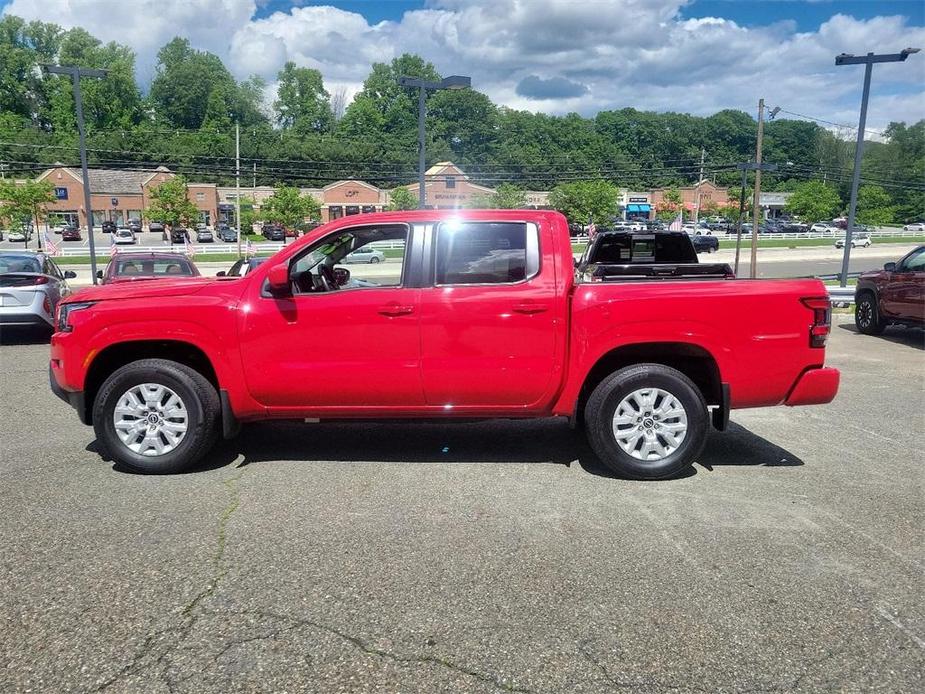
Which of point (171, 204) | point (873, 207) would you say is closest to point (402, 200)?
point (171, 204)

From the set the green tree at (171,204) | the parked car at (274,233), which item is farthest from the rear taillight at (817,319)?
the green tree at (171,204)

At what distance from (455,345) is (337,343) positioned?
0.81 m

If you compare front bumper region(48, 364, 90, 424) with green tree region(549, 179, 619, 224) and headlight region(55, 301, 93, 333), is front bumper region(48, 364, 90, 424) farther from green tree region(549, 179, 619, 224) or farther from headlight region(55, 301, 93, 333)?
green tree region(549, 179, 619, 224)

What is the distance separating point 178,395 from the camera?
503 centimetres

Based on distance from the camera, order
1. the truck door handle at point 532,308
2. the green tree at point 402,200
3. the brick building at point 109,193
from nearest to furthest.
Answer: the truck door handle at point 532,308
the green tree at point 402,200
the brick building at point 109,193

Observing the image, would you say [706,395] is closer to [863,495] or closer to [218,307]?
[863,495]

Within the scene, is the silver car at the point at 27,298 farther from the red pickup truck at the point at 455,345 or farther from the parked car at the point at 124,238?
the parked car at the point at 124,238

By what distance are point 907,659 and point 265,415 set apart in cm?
398

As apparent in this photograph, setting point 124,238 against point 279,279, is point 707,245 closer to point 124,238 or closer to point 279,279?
point 124,238

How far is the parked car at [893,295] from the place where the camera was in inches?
427

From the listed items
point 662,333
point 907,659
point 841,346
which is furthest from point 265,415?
point 841,346

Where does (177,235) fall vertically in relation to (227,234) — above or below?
below

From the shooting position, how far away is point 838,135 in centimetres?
12769

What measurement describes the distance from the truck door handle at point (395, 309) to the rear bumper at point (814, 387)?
2.70 metres
